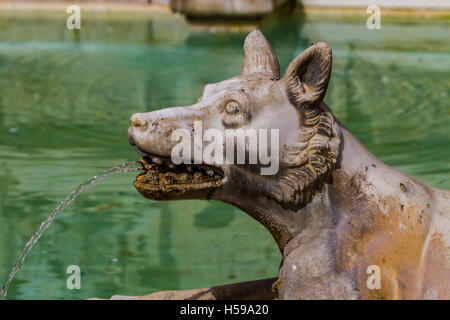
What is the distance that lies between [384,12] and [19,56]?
19.0 ft

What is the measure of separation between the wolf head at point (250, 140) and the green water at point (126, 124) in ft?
6.43

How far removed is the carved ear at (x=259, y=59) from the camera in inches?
129

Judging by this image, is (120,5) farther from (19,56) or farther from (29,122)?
(29,122)

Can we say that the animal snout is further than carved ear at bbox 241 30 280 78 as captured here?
No

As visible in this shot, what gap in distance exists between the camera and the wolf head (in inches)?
118

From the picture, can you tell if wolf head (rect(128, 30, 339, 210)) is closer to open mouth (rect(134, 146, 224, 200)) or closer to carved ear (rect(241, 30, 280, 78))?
open mouth (rect(134, 146, 224, 200))

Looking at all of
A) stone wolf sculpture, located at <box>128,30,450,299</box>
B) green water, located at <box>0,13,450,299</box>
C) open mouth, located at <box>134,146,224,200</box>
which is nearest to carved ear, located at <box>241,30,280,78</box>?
stone wolf sculpture, located at <box>128,30,450,299</box>

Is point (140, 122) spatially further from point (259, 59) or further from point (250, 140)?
point (259, 59)

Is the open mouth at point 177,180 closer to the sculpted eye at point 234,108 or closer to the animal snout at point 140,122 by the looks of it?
the animal snout at point 140,122

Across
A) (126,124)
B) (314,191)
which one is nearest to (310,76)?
(314,191)

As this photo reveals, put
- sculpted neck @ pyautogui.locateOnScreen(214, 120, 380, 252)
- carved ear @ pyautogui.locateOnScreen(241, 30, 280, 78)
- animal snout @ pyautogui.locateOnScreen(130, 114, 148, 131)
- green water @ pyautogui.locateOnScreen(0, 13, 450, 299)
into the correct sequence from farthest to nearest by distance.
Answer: green water @ pyautogui.locateOnScreen(0, 13, 450, 299)
carved ear @ pyautogui.locateOnScreen(241, 30, 280, 78)
sculpted neck @ pyautogui.locateOnScreen(214, 120, 380, 252)
animal snout @ pyautogui.locateOnScreen(130, 114, 148, 131)

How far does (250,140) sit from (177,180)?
33cm

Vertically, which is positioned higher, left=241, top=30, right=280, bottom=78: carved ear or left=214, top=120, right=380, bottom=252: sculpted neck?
left=241, top=30, right=280, bottom=78: carved ear

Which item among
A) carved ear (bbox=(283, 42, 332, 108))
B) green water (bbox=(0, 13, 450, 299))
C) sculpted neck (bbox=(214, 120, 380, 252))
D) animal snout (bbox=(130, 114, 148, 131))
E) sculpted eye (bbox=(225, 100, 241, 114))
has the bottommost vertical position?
green water (bbox=(0, 13, 450, 299))
